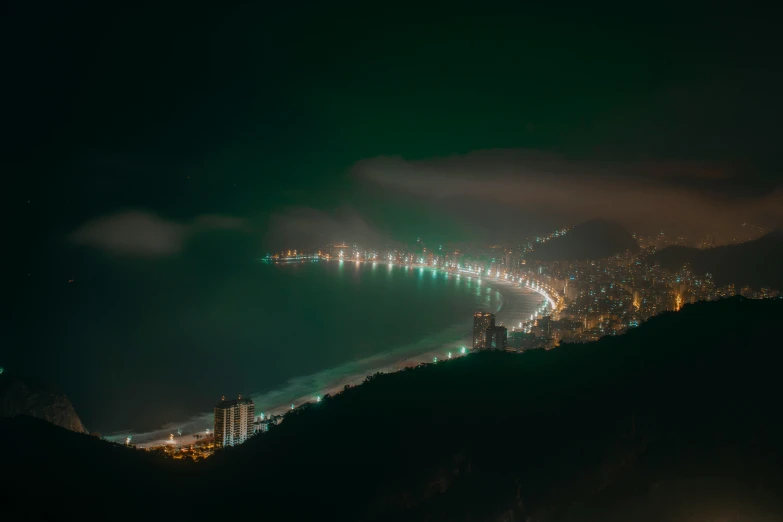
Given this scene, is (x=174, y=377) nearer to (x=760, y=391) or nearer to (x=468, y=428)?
(x=468, y=428)

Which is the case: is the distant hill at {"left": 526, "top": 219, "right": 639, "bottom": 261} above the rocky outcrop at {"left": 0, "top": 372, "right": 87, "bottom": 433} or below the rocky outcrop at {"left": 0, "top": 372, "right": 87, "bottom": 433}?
above

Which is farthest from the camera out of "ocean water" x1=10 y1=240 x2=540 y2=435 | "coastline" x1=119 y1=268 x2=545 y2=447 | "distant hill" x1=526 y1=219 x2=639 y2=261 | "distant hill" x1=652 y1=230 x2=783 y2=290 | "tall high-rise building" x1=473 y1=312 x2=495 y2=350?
"distant hill" x1=526 y1=219 x2=639 y2=261

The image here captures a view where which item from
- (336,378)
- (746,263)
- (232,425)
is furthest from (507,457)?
(746,263)

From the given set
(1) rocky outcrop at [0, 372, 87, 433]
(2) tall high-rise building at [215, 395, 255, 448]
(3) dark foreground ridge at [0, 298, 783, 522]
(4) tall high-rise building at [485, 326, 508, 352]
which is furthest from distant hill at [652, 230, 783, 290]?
(1) rocky outcrop at [0, 372, 87, 433]

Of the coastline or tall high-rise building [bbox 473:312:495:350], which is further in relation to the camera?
tall high-rise building [bbox 473:312:495:350]

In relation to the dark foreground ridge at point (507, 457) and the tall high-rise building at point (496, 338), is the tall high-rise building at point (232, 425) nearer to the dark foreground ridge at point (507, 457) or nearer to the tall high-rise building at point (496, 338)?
the dark foreground ridge at point (507, 457)

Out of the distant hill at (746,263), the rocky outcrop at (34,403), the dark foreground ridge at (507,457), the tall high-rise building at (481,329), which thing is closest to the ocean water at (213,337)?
the rocky outcrop at (34,403)

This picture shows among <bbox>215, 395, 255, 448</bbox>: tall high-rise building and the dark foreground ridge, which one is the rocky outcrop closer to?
<bbox>215, 395, 255, 448</bbox>: tall high-rise building
